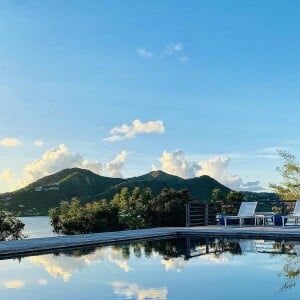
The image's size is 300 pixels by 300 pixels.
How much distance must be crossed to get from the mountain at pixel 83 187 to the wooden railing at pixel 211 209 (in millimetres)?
11496

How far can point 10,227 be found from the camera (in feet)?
37.6

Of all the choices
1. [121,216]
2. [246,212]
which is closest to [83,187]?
[121,216]

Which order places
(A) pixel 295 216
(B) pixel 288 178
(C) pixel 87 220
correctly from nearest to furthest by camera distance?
(A) pixel 295 216 → (C) pixel 87 220 → (B) pixel 288 178

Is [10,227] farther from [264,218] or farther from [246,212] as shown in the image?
[264,218]

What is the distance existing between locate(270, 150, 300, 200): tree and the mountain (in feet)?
18.6

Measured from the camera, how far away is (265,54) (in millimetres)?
14828

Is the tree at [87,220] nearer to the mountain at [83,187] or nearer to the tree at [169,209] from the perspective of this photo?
the tree at [169,209]

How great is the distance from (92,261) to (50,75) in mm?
9065

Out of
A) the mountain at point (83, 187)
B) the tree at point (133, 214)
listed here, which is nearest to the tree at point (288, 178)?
the mountain at point (83, 187)

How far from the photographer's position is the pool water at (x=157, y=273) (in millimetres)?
5219

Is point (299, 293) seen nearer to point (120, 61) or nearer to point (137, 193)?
point (120, 61)

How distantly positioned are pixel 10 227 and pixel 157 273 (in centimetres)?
602

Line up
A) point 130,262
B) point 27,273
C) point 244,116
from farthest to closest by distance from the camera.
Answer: point 244,116, point 130,262, point 27,273

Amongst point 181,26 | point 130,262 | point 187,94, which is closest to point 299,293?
point 130,262
